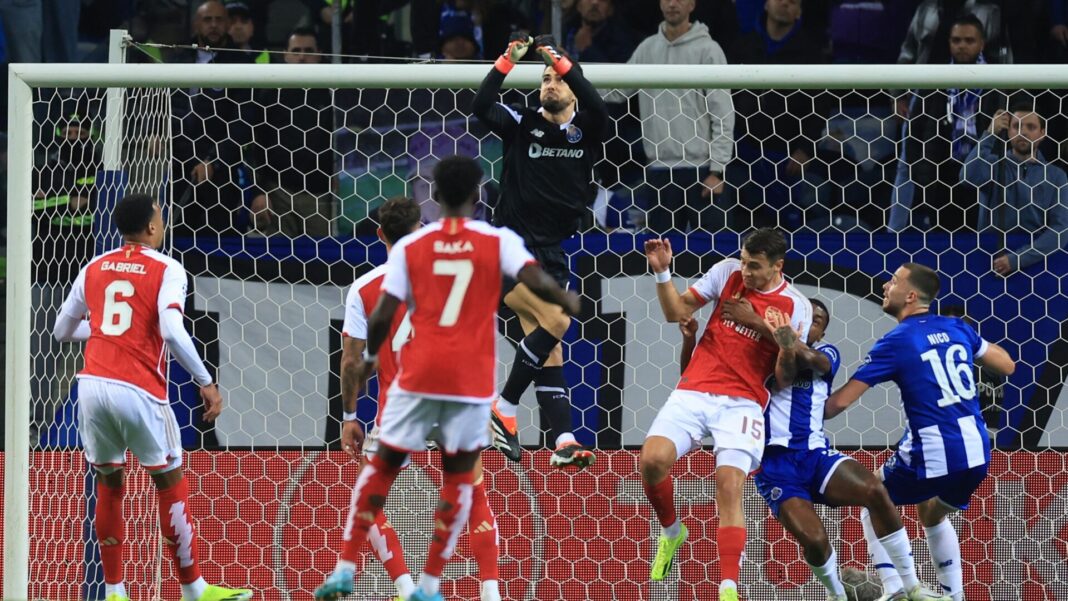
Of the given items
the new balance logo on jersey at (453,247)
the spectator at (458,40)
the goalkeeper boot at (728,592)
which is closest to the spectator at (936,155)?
the goalkeeper boot at (728,592)

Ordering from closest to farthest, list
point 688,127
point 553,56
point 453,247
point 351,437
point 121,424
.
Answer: point 453,247
point 121,424
point 553,56
point 351,437
point 688,127

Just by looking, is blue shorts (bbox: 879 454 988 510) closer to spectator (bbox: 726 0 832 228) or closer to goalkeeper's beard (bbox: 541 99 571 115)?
spectator (bbox: 726 0 832 228)

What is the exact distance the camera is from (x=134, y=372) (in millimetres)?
6738

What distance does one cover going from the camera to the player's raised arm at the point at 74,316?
22.5 feet

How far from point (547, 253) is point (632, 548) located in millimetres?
2096

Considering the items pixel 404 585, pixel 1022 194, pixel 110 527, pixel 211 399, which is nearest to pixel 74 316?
pixel 211 399

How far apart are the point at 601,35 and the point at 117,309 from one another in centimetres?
424

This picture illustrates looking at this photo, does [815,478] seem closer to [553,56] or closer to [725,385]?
[725,385]

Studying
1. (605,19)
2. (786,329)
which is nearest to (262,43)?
(605,19)

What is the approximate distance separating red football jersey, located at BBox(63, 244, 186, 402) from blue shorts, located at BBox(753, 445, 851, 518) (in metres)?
2.87

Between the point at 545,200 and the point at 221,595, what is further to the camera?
the point at 545,200

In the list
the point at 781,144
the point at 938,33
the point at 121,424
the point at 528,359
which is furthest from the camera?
the point at 938,33

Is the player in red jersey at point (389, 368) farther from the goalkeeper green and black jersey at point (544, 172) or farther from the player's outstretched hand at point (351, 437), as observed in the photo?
the goalkeeper green and black jersey at point (544, 172)

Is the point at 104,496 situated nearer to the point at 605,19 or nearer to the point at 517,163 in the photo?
the point at 517,163
